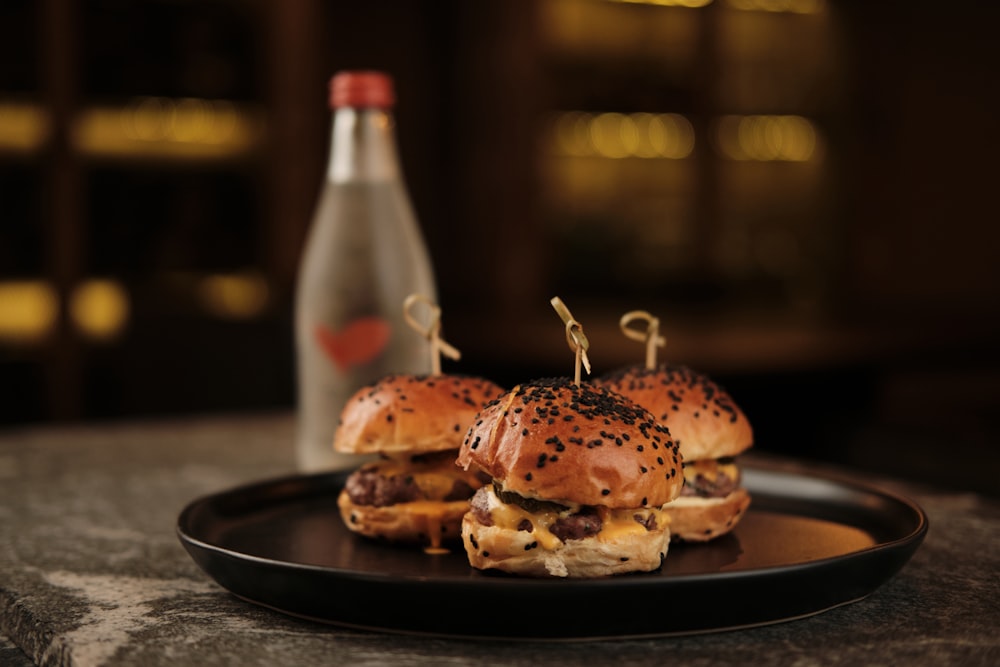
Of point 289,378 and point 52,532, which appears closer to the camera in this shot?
point 52,532

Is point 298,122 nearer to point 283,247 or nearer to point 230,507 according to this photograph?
point 283,247

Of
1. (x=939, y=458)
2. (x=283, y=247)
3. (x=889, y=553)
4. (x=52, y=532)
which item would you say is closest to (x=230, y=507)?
(x=52, y=532)

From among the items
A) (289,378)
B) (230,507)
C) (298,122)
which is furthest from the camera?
(298,122)

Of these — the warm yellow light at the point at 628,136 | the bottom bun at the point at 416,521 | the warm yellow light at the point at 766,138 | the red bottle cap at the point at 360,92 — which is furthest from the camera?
the warm yellow light at the point at 766,138

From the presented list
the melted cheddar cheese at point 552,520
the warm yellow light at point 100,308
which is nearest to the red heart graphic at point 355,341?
the melted cheddar cheese at point 552,520

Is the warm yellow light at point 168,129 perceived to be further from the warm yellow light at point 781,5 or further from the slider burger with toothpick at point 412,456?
the slider burger with toothpick at point 412,456
